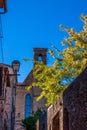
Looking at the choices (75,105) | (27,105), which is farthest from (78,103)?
(27,105)

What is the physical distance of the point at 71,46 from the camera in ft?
77.1

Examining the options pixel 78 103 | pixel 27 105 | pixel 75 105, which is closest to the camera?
pixel 78 103

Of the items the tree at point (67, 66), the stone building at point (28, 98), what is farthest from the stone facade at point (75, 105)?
the stone building at point (28, 98)

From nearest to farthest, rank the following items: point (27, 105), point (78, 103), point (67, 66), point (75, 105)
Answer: point (78, 103) → point (75, 105) → point (67, 66) → point (27, 105)

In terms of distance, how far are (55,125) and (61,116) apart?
2395 mm

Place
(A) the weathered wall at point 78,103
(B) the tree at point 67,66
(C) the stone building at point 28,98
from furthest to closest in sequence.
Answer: (C) the stone building at point 28,98, (B) the tree at point 67,66, (A) the weathered wall at point 78,103

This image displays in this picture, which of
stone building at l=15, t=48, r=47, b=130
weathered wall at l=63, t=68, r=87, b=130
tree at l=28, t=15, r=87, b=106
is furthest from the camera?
stone building at l=15, t=48, r=47, b=130

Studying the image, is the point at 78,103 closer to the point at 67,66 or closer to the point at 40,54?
the point at 67,66

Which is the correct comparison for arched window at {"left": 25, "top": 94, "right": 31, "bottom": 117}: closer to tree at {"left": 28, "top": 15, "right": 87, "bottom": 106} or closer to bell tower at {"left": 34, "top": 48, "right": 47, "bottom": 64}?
bell tower at {"left": 34, "top": 48, "right": 47, "bottom": 64}

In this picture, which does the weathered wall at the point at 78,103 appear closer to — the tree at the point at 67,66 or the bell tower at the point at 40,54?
the tree at the point at 67,66

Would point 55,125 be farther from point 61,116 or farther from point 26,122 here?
point 26,122

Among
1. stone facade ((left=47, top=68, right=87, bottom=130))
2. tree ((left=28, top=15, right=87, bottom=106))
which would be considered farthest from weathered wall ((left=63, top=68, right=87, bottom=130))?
tree ((left=28, top=15, right=87, bottom=106))

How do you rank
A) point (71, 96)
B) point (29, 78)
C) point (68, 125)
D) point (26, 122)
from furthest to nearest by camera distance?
point (29, 78)
point (26, 122)
point (68, 125)
point (71, 96)

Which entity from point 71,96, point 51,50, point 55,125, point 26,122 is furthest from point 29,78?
point 71,96
